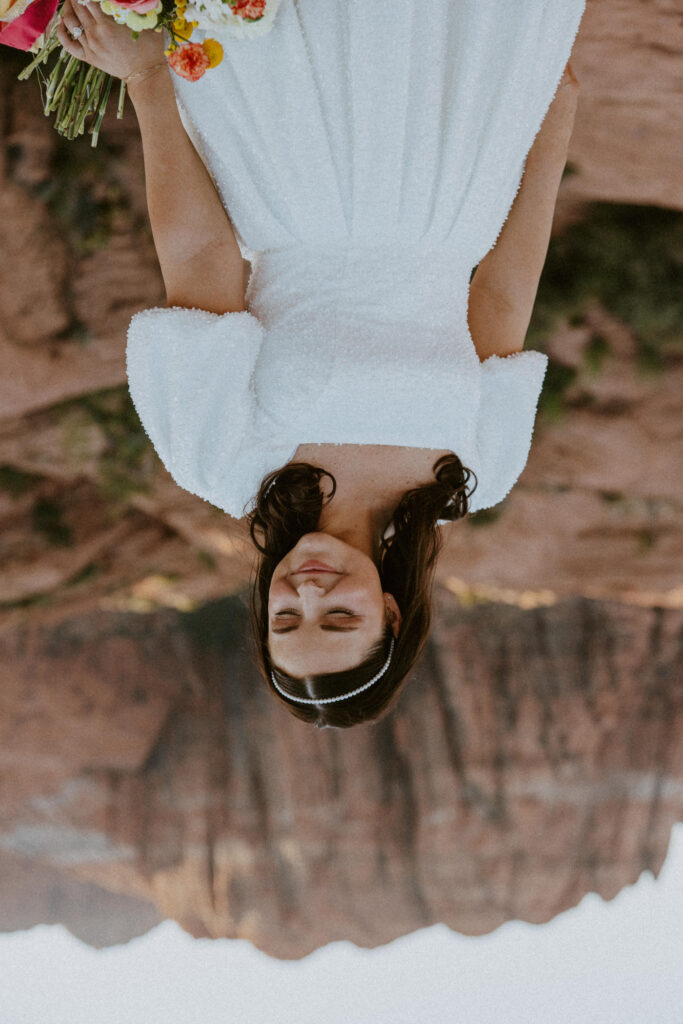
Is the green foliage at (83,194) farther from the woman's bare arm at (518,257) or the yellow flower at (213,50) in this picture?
the woman's bare arm at (518,257)

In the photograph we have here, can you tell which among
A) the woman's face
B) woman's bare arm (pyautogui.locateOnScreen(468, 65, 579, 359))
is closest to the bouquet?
woman's bare arm (pyautogui.locateOnScreen(468, 65, 579, 359))

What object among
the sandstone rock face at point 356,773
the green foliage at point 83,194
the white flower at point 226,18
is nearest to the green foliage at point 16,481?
the green foliage at point 83,194

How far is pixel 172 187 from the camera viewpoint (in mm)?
2020

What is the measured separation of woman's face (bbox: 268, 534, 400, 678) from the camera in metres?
2.07

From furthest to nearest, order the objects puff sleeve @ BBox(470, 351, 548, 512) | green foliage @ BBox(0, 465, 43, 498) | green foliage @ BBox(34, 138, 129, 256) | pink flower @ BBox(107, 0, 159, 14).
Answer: green foliage @ BBox(0, 465, 43, 498)
green foliage @ BBox(34, 138, 129, 256)
puff sleeve @ BBox(470, 351, 548, 512)
pink flower @ BBox(107, 0, 159, 14)

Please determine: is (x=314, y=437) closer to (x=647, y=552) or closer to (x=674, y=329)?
(x=674, y=329)

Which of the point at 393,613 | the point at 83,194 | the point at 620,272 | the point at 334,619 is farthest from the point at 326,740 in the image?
the point at 334,619

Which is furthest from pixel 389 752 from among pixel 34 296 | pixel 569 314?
pixel 34 296

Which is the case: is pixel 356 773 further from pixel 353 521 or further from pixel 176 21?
pixel 176 21

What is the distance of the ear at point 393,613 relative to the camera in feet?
7.31

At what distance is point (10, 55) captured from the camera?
11.2ft

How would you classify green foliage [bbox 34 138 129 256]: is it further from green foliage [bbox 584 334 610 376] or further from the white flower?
green foliage [bbox 584 334 610 376]

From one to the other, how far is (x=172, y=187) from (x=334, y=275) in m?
0.42

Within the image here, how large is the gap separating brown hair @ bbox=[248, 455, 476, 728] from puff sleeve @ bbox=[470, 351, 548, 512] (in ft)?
0.25
